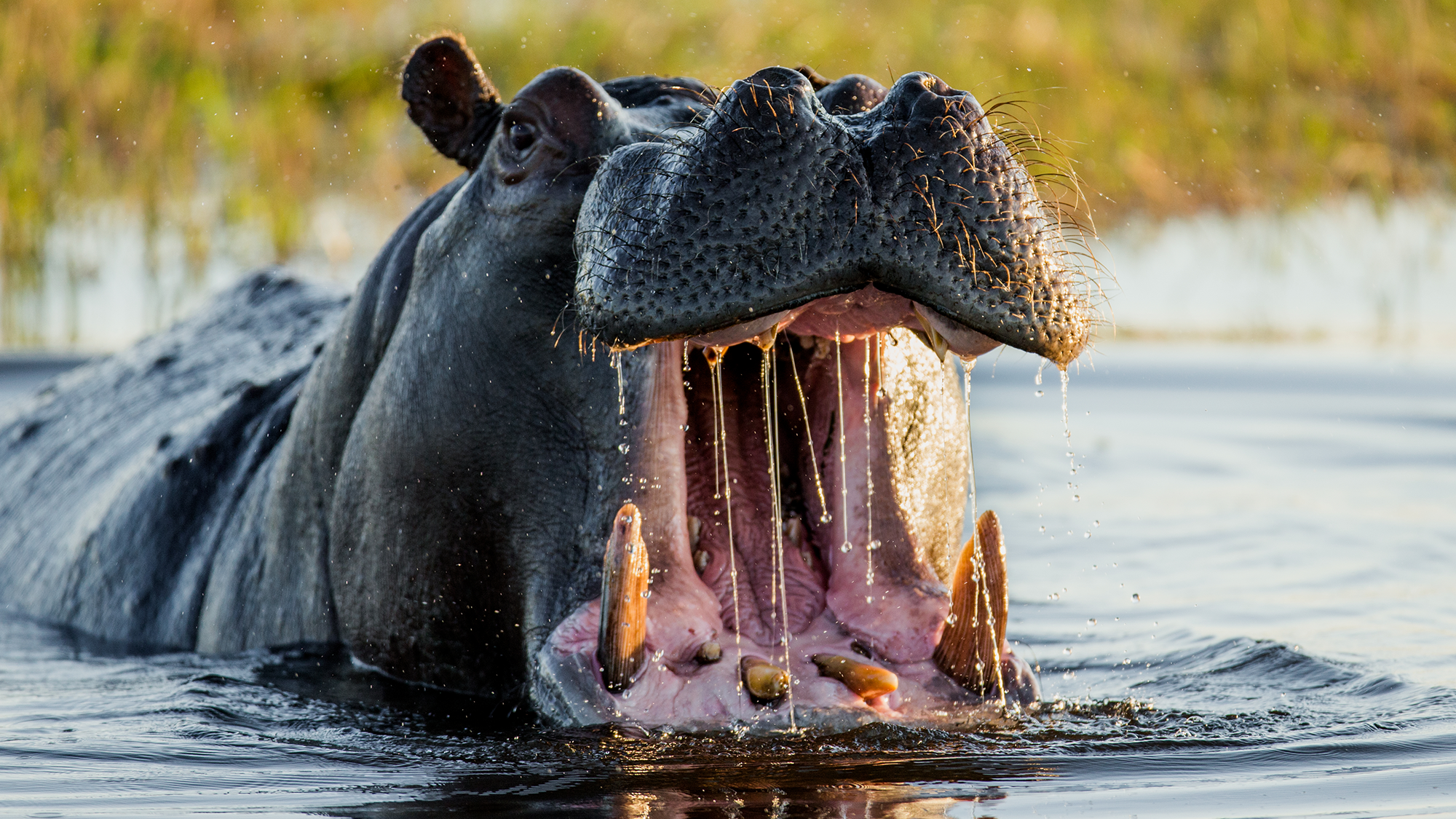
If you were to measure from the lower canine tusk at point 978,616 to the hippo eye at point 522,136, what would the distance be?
3.83 feet

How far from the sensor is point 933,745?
3.57m

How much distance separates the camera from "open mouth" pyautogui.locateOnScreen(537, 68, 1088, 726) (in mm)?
3164

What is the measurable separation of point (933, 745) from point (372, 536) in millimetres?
1326

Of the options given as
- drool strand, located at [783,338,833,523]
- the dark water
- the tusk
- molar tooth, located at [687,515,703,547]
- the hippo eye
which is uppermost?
the hippo eye

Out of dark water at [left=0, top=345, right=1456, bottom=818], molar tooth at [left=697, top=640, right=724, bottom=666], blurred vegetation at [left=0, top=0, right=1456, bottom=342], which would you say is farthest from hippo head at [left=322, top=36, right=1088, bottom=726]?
blurred vegetation at [left=0, top=0, right=1456, bottom=342]

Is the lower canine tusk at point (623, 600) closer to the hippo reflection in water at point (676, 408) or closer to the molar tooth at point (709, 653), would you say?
the hippo reflection in water at point (676, 408)

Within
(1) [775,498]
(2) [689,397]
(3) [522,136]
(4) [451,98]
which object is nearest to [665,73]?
(4) [451,98]

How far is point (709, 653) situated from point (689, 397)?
576 millimetres

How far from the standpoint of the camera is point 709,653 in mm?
3498

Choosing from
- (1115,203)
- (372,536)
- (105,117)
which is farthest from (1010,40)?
(372,536)

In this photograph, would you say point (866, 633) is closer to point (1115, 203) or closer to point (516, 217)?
point (516, 217)

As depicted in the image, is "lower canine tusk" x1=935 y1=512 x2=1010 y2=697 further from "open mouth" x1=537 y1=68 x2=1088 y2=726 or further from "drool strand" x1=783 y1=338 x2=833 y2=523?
"drool strand" x1=783 y1=338 x2=833 y2=523

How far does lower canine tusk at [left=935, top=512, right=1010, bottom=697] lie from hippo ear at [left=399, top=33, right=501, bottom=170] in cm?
140

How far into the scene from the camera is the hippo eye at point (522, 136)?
3.82m
